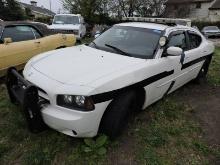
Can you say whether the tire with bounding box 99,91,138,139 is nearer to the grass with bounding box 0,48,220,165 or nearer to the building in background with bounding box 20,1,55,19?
the grass with bounding box 0,48,220,165

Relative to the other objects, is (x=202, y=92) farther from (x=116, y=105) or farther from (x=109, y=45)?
(x=116, y=105)

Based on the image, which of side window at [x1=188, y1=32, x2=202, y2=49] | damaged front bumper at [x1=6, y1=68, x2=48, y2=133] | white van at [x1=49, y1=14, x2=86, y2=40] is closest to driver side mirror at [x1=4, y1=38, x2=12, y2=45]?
damaged front bumper at [x1=6, y1=68, x2=48, y2=133]

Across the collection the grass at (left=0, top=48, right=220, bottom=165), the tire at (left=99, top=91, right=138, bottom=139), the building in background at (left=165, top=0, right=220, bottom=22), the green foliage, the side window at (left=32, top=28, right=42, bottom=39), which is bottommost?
the building in background at (left=165, top=0, right=220, bottom=22)

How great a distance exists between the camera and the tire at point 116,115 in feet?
11.8

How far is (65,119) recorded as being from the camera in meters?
3.31

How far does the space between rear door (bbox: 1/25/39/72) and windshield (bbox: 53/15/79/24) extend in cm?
1001

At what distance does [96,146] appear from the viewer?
363 cm

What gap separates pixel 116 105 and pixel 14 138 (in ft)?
4.86

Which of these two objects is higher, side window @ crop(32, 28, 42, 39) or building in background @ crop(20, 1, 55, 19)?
side window @ crop(32, 28, 42, 39)

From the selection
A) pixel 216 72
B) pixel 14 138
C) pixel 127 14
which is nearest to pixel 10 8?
pixel 127 14

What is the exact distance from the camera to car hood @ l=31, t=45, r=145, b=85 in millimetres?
3580

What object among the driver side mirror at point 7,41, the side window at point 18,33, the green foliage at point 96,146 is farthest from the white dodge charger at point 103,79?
the side window at point 18,33

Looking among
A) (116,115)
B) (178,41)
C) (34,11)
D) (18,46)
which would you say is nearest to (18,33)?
(18,46)

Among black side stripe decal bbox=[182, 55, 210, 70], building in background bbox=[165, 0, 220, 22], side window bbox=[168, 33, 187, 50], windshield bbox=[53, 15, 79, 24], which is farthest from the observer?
building in background bbox=[165, 0, 220, 22]
